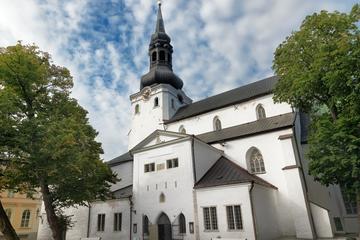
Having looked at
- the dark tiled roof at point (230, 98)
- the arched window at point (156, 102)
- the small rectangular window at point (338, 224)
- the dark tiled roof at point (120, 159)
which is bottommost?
the small rectangular window at point (338, 224)

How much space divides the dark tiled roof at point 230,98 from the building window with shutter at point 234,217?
1163 cm

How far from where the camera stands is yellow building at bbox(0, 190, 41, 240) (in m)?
33.8

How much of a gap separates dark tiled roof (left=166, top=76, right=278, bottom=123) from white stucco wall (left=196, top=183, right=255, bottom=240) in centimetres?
1071

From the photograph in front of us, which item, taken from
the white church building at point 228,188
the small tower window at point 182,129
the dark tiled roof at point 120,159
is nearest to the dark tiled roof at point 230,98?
the white church building at point 228,188

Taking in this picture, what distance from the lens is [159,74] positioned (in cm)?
3216

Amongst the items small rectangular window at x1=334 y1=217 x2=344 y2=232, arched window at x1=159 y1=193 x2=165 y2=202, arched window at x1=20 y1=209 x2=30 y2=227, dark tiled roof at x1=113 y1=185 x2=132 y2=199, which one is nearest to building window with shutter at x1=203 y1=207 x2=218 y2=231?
arched window at x1=159 y1=193 x2=165 y2=202

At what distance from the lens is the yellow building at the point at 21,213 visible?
33.8 meters

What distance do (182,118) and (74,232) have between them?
1509 centimetres

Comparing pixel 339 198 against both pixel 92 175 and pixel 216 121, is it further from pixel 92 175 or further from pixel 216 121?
pixel 92 175

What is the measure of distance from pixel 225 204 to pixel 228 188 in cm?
100

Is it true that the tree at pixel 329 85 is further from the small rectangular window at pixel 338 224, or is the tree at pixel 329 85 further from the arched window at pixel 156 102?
the arched window at pixel 156 102

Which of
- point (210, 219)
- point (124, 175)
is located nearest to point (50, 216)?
point (210, 219)

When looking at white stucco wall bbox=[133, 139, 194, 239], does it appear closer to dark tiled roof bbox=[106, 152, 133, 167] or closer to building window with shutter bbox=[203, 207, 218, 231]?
building window with shutter bbox=[203, 207, 218, 231]

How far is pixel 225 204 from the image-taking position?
644 inches
